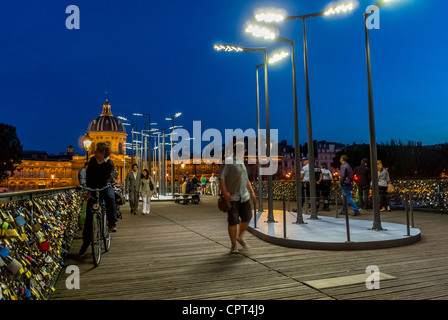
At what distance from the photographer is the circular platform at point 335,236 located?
300 inches

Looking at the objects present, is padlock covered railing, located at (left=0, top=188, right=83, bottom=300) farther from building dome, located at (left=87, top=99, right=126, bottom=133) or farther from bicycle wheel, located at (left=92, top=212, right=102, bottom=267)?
building dome, located at (left=87, top=99, right=126, bottom=133)

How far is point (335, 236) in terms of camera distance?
8.51 meters

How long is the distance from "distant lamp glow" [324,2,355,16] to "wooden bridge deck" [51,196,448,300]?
626 centimetres

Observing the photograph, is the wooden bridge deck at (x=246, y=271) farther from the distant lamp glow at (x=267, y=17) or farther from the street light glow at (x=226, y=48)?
the street light glow at (x=226, y=48)

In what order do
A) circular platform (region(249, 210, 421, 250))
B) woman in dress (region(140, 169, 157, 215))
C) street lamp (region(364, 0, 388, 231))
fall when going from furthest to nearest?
woman in dress (region(140, 169, 157, 215))
street lamp (region(364, 0, 388, 231))
circular platform (region(249, 210, 421, 250))

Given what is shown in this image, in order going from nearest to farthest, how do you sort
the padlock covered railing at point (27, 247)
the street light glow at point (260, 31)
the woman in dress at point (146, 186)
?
the padlock covered railing at point (27, 247) < the street light glow at point (260, 31) < the woman in dress at point (146, 186)

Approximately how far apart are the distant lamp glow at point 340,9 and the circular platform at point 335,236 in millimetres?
5803

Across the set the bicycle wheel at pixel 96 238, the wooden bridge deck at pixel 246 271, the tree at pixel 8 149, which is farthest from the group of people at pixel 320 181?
the tree at pixel 8 149

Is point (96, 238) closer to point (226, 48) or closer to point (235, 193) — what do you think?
point (235, 193)

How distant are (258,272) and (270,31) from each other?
812 centimetres

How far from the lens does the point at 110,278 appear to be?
570cm

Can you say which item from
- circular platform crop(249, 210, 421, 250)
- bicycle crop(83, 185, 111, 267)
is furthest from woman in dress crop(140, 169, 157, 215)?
bicycle crop(83, 185, 111, 267)

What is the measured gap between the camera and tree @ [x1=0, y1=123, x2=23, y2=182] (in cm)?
8438
